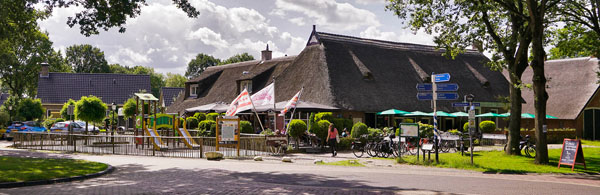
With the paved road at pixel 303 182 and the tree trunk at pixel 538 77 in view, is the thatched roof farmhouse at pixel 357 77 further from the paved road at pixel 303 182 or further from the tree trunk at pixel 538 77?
the paved road at pixel 303 182

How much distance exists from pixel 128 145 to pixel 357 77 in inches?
658

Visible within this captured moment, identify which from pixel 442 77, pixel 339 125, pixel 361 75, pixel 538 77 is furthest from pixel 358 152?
pixel 361 75

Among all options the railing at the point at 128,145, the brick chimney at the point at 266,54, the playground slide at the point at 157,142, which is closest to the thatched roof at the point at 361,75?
the brick chimney at the point at 266,54

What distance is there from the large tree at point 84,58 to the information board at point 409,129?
263ft

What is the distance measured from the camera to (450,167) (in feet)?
58.1

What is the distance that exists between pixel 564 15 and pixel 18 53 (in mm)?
61159

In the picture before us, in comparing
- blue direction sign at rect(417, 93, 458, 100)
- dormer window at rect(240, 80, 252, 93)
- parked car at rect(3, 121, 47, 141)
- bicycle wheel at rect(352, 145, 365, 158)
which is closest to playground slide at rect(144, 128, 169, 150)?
bicycle wheel at rect(352, 145, 365, 158)

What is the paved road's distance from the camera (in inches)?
445

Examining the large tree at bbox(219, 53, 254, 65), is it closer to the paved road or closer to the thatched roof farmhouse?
the thatched roof farmhouse

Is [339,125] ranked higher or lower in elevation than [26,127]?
higher

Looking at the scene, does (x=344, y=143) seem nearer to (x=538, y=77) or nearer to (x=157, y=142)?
(x=157, y=142)

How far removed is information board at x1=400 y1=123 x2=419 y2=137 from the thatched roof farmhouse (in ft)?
41.0

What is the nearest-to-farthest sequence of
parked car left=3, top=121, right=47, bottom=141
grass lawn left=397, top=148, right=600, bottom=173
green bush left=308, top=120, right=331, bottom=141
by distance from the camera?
grass lawn left=397, top=148, right=600, bottom=173
green bush left=308, top=120, right=331, bottom=141
parked car left=3, top=121, right=47, bottom=141

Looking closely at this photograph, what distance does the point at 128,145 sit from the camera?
83.8ft
